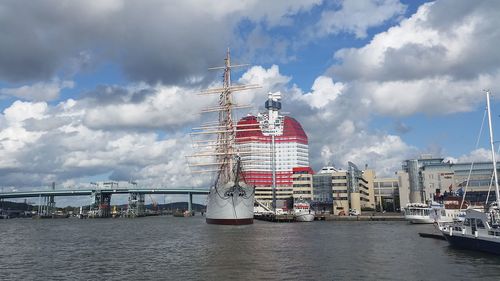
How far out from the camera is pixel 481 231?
4650 centimetres

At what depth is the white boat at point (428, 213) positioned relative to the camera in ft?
337

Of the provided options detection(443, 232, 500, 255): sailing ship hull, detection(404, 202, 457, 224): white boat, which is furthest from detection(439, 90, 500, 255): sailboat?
detection(404, 202, 457, 224): white boat

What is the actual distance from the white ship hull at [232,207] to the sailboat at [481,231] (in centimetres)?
5529

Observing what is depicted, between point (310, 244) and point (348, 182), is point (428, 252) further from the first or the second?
point (348, 182)

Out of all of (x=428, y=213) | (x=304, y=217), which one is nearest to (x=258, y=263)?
(x=428, y=213)

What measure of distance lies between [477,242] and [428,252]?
504cm

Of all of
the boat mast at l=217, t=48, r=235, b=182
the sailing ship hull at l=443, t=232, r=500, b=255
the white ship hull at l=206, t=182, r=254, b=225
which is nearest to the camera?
the sailing ship hull at l=443, t=232, r=500, b=255

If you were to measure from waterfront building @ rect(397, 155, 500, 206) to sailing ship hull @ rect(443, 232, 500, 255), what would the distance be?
415ft

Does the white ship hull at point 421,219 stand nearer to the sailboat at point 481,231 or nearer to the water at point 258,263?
the water at point 258,263

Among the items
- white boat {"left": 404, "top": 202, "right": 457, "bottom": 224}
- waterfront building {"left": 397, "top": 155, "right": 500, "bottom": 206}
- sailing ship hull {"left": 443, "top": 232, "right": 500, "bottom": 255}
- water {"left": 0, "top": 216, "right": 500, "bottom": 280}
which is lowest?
water {"left": 0, "top": 216, "right": 500, "bottom": 280}

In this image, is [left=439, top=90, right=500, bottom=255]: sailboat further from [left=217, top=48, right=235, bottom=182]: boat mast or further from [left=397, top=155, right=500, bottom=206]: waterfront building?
[left=397, top=155, right=500, bottom=206]: waterfront building

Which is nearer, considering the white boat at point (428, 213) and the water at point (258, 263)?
the water at point (258, 263)

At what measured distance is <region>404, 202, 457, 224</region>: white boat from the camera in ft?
337

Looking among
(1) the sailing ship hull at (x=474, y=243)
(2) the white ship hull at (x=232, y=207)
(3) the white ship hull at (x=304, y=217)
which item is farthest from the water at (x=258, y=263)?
(3) the white ship hull at (x=304, y=217)
